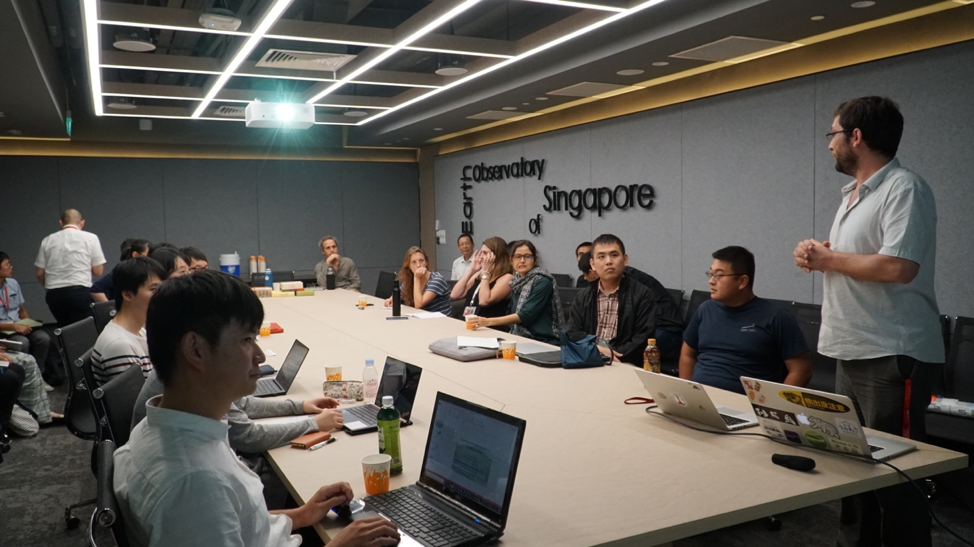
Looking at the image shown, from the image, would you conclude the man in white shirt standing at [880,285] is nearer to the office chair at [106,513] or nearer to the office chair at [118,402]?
the office chair at [106,513]

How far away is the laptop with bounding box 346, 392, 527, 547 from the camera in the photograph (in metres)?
1.51

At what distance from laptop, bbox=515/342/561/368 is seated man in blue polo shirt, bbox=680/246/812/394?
2.17 feet

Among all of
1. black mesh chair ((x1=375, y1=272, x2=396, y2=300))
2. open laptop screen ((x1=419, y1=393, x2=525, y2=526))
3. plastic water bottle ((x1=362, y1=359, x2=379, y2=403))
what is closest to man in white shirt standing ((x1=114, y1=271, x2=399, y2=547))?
open laptop screen ((x1=419, y1=393, x2=525, y2=526))

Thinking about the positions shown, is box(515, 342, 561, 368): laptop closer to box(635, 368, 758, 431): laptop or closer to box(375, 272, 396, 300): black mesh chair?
box(635, 368, 758, 431): laptop

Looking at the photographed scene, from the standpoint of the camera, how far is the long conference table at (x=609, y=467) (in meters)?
1.59

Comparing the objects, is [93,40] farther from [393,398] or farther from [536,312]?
[393,398]

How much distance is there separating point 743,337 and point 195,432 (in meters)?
2.48

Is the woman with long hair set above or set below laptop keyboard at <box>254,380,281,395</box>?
above

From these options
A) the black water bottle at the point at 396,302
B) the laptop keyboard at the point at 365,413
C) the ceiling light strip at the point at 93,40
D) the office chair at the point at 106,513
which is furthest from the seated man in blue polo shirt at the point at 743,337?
the ceiling light strip at the point at 93,40

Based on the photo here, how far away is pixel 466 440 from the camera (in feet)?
5.49

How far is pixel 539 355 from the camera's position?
343 cm

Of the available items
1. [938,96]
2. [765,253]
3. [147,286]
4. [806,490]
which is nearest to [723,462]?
[806,490]

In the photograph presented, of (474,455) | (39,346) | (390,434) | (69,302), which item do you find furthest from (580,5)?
→ (69,302)

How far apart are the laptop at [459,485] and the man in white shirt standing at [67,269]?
21.1ft
